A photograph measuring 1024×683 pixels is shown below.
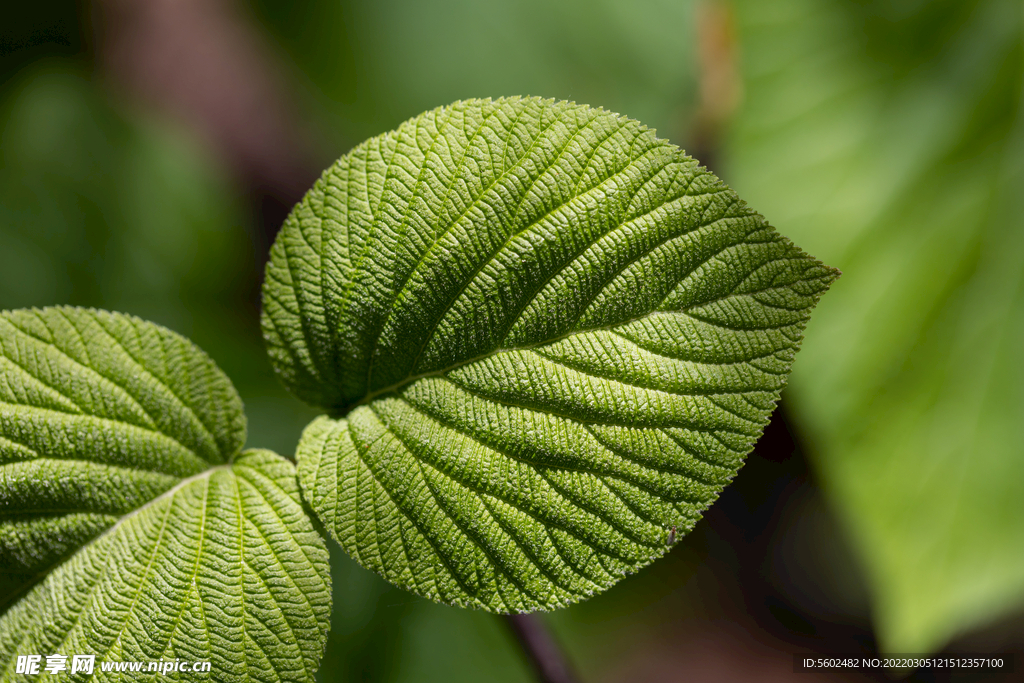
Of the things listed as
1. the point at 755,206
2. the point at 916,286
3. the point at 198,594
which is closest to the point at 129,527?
the point at 198,594

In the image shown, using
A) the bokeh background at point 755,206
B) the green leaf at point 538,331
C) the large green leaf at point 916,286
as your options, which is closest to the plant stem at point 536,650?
the green leaf at point 538,331

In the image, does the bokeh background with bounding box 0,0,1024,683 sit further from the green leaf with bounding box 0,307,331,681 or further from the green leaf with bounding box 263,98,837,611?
the green leaf with bounding box 0,307,331,681

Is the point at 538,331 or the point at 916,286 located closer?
the point at 538,331

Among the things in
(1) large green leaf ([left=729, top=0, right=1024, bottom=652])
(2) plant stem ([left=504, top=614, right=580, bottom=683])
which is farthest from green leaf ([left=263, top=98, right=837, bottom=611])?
Result: (1) large green leaf ([left=729, top=0, right=1024, bottom=652])

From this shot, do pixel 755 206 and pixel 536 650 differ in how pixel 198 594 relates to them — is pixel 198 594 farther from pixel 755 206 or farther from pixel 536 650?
pixel 755 206

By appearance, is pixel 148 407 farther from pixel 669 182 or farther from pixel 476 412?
pixel 669 182

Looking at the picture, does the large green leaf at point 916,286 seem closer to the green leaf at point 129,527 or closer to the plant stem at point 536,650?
the plant stem at point 536,650
